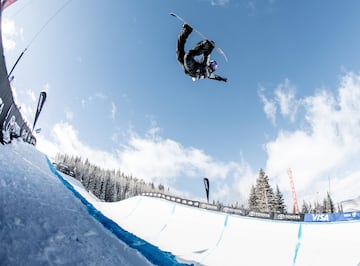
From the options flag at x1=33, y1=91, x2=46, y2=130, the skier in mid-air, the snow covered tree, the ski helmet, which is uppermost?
the snow covered tree

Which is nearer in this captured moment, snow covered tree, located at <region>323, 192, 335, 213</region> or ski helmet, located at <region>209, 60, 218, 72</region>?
ski helmet, located at <region>209, 60, 218, 72</region>

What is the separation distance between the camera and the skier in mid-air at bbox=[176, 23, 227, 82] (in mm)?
8133

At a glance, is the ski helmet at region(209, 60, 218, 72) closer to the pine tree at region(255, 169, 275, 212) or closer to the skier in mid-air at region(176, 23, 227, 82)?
the skier in mid-air at region(176, 23, 227, 82)

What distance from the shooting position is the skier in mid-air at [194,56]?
813 cm

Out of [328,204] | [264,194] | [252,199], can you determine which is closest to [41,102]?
[264,194]

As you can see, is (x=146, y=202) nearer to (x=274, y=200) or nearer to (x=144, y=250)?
(x=144, y=250)

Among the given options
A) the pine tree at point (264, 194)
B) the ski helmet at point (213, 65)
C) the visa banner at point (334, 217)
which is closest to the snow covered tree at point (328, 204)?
the pine tree at point (264, 194)

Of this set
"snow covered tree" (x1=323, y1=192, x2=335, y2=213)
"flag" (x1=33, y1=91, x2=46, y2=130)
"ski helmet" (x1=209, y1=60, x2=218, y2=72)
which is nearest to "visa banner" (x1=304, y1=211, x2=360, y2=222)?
"ski helmet" (x1=209, y1=60, x2=218, y2=72)

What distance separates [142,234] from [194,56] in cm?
903

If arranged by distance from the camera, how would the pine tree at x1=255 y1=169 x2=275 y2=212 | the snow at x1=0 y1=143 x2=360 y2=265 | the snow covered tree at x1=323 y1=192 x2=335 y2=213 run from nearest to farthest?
the snow at x1=0 y1=143 x2=360 y2=265
the pine tree at x1=255 y1=169 x2=275 y2=212
the snow covered tree at x1=323 y1=192 x2=335 y2=213

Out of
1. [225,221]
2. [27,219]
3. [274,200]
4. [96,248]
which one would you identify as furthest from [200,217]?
[274,200]

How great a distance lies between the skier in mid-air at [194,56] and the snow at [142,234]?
18.5 feet

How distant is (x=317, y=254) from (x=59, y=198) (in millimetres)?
8982

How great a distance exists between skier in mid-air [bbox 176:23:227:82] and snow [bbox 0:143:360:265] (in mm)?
5634
